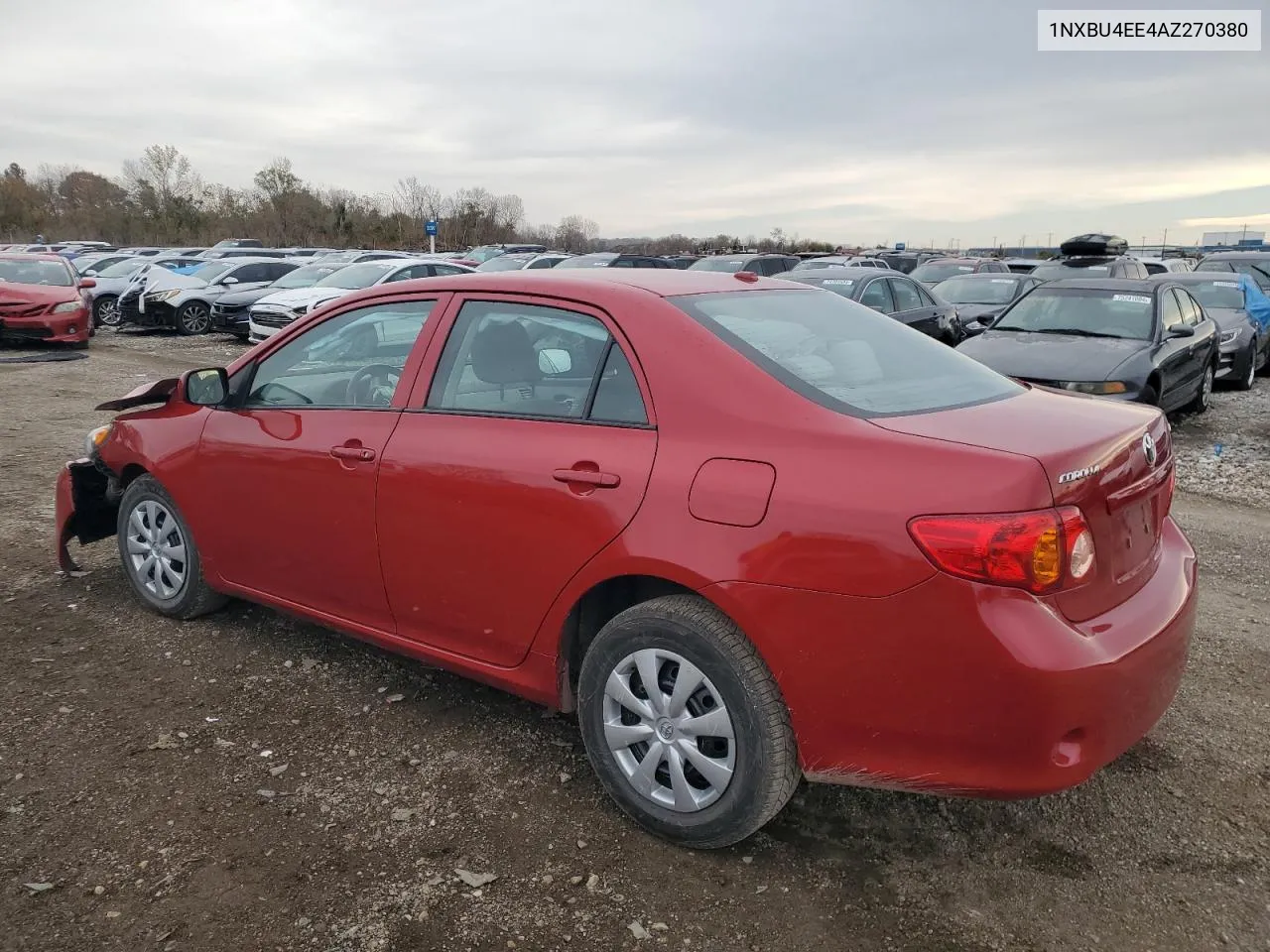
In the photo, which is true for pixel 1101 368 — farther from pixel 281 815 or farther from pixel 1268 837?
pixel 281 815

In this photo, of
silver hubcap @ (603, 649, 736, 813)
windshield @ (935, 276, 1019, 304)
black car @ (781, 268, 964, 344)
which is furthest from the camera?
windshield @ (935, 276, 1019, 304)

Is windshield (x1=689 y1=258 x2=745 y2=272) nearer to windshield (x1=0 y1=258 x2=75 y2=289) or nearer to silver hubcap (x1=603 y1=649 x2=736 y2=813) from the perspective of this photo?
windshield (x1=0 y1=258 x2=75 y2=289)

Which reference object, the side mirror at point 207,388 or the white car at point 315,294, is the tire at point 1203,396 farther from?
the white car at point 315,294

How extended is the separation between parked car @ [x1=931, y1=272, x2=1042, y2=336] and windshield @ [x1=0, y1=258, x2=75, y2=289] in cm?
1477

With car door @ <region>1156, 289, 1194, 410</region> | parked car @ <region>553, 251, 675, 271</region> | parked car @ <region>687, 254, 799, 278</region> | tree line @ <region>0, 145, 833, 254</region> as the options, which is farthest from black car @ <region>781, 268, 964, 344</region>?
tree line @ <region>0, 145, 833, 254</region>

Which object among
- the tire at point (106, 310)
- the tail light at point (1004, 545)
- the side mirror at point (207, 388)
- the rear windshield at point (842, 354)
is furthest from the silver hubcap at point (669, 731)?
the tire at point (106, 310)

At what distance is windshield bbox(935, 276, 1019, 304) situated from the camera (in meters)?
14.3

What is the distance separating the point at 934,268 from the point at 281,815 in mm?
19423

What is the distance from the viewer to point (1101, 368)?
8.12 metres

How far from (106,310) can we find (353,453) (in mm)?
20886

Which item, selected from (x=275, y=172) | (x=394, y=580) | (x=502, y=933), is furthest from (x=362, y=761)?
(x=275, y=172)

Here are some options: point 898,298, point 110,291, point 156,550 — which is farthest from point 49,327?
point 156,550

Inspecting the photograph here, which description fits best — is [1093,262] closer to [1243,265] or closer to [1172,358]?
[1243,265]

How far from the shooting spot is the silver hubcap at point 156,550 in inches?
172
